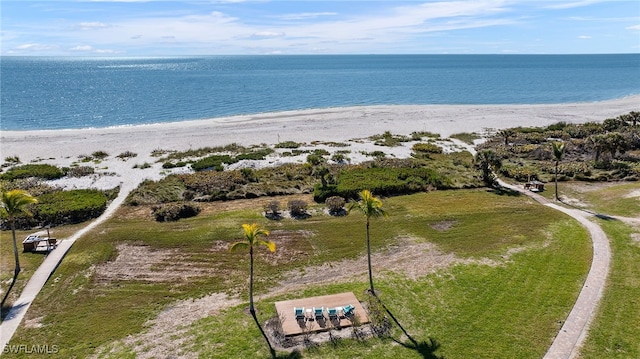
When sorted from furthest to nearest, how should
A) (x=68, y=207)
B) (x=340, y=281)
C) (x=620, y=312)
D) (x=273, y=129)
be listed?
(x=273, y=129), (x=68, y=207), (x=340, y=281), (x=620, y=312)

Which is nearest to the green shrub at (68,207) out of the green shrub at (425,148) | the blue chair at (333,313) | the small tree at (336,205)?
the small tree at (336,205)

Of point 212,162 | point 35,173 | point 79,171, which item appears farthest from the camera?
point 212,162

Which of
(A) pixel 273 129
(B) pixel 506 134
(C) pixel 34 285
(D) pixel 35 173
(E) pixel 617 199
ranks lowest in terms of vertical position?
(C) pixel 34 285

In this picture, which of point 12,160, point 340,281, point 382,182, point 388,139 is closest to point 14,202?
point 340,281

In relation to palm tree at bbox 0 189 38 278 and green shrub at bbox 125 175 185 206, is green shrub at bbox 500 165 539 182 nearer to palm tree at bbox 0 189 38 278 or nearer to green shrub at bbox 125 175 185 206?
green shrub at bbox 125 175 185 206

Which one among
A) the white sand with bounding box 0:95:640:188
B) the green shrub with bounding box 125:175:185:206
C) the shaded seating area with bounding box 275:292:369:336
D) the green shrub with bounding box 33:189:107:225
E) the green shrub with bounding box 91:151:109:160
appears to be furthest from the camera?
the white sand with bounding box 0:95:640:188

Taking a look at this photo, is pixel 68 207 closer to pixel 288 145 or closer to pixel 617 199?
pixel 288 145

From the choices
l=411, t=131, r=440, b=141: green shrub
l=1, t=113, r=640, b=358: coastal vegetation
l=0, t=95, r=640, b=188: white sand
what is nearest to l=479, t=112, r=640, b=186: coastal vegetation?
l=1, t=113, r=640, b=358: coastal vegetation
